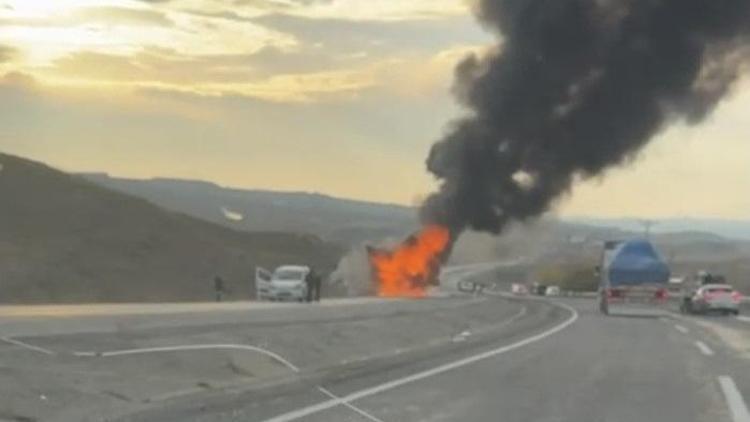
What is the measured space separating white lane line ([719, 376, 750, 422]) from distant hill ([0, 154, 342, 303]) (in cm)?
5362

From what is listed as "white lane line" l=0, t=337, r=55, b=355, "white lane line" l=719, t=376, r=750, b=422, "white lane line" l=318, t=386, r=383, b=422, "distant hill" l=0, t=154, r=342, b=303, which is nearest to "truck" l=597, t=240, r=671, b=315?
"distant hill" l=0, t=154, r=342, b=303

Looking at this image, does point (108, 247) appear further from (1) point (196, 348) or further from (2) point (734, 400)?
(2) point (734, 400)

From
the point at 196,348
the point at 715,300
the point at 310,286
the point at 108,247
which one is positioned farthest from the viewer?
the point at 108,247

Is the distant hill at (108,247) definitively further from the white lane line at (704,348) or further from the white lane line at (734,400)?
the white lane line at (734,400)

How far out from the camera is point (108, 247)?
331 ft

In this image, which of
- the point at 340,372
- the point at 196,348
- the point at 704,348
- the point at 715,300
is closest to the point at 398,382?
the point at 340,372

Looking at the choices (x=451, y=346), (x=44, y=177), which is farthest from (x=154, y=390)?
(x=44, y=177)

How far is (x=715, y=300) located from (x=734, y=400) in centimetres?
4606

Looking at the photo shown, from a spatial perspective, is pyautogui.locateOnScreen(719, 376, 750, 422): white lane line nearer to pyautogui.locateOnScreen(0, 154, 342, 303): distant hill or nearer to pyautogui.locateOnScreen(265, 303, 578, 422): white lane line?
pyautogui.locateOnScreen(265, 303, 578, 422): white lane line

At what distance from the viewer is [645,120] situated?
54.2m

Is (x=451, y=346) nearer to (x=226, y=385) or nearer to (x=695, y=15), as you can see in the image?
(x=226, y=385)

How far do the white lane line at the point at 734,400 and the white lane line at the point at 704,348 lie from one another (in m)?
7.03

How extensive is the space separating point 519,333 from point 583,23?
70.4 feet

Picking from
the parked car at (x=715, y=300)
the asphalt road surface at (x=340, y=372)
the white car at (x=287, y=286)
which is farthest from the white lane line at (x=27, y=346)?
the parked car at (x=715, y=300)
